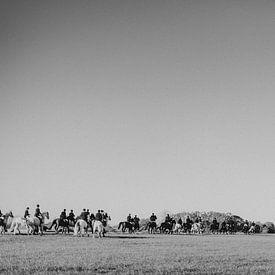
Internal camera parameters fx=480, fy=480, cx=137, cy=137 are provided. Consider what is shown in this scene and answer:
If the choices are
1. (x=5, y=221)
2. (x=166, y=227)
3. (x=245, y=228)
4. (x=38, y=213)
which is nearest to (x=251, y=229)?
(x=245, y=228)

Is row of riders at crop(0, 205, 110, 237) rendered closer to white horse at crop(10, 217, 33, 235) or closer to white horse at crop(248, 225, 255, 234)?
white horse at crop(10, 217, 33, 235)

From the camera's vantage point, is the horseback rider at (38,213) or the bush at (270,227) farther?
the bush at (270,227)

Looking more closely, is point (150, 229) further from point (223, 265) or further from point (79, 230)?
point (223, 265)

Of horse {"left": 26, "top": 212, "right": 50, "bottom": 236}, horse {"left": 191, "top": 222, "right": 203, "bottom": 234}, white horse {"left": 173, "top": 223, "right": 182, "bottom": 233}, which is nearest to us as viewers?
horse {"left": 26, "top": 212, "right": 50, "bottom": 236}

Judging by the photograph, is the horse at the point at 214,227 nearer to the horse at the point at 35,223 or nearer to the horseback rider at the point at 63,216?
the horseback rider at the point at 63,216

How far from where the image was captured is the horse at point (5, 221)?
1385 inches

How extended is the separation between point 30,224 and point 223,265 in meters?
20.8

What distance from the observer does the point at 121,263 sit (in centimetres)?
1614

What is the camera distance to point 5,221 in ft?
120

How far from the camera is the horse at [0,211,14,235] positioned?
115ft

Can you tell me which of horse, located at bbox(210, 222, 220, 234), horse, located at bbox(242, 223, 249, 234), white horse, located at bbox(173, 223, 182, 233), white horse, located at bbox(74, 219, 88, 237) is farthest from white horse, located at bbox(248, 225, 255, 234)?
white horse, located at bbox(74, 219, 88, 237)

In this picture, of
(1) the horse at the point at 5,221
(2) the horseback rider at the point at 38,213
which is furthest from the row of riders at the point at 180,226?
(1) the horse at the point at 5,221

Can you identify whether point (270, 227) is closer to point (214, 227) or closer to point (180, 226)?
point (214, 227)

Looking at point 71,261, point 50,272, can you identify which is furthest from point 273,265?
point 50,272
